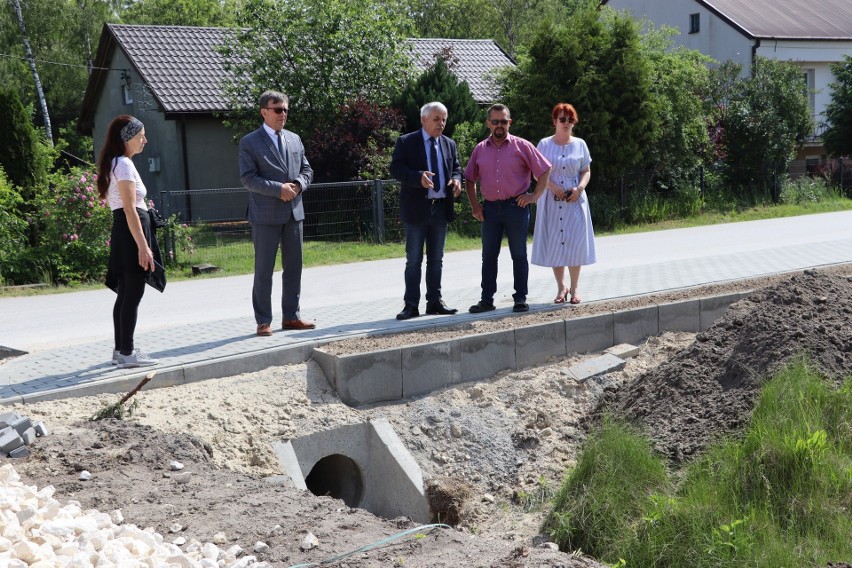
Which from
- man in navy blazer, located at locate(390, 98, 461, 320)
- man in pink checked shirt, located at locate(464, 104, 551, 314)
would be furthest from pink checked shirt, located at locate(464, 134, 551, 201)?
man in navy blazer, located at locate(390, 98, 461, 320)

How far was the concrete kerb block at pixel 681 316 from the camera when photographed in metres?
8.70

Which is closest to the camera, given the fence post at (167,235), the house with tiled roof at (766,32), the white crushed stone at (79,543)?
the white crushed stone at (79,543)

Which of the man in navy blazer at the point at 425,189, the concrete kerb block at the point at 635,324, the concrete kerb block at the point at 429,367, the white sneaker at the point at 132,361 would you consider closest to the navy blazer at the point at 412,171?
the man in navy blazer at the point at 425,189

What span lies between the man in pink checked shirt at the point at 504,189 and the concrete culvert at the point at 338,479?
2.34 meters

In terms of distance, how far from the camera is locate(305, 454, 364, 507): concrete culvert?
7.19 meters

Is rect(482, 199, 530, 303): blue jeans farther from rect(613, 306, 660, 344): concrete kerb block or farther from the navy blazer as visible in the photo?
rect(613, 306, 660, 344): concrete kerb block

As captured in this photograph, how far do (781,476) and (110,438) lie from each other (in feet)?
13.0

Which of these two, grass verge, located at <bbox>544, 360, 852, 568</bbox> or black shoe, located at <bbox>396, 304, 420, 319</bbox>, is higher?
black shoe, located at <bbox>396, 304, 420, 319</bbox>

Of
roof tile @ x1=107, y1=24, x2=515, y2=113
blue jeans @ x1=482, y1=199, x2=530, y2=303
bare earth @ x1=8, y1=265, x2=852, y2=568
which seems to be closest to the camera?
bare earth @ x1=8, y1=265, x2=852, y2=568

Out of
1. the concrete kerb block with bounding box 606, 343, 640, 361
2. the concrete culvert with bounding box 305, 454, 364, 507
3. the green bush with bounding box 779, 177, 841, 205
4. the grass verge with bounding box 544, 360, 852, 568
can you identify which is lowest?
the concrete culvert with bounding box 305, 454, 364, 507

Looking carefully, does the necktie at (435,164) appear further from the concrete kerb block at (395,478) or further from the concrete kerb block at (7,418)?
the concrete kerb block at (7,418)

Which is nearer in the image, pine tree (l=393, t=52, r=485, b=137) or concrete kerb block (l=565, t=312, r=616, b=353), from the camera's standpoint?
concrete kerb block (l=565, t=312, r=616, b=353)

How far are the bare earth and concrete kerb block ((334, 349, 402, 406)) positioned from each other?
0.35 feet

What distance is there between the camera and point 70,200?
15.0 meters
